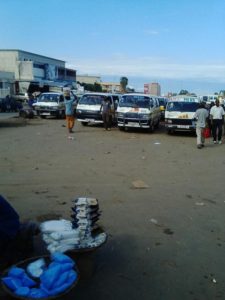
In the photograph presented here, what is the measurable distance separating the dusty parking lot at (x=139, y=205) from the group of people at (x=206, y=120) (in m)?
0.76

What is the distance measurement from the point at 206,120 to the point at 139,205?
9.63 meters

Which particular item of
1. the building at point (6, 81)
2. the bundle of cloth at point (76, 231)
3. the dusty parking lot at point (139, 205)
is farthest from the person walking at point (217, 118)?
the building at point (6, 81)

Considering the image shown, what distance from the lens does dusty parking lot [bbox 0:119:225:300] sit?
4488mm

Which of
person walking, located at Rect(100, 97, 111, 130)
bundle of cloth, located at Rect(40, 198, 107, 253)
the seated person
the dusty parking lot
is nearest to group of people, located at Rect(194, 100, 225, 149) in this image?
the dusty parking lot

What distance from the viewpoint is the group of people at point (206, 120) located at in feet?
50.9

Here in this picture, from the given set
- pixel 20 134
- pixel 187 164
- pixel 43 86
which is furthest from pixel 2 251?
pixel 43 86

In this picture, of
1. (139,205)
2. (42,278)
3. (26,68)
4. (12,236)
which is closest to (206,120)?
(139,205)

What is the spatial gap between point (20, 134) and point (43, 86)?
113 feet

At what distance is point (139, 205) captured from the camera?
7.27 m

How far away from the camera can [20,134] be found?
1903 centimetres

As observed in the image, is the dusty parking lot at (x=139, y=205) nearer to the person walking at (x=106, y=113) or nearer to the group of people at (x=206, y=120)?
the group of people at (x=206, y=120)

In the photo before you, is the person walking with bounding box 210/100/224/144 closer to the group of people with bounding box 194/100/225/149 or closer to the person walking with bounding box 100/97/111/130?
the group of people with bounding box 194/100/225/149

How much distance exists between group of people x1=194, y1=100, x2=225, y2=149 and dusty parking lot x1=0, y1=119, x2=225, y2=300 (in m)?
0.76

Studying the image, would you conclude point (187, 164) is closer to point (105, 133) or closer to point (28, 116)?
point (105, 133)
